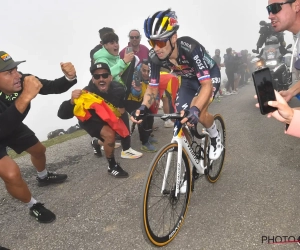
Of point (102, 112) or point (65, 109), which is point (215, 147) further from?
point (65, 109)

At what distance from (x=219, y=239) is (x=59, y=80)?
3115 millimetres

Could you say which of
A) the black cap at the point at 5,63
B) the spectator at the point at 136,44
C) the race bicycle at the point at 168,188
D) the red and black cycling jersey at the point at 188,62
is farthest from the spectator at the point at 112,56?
the race bicycle at the point at 168,188

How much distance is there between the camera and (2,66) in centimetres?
323

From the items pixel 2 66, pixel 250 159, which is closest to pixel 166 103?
pixel 250 159

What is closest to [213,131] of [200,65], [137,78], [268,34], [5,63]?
Answer: [200,65]

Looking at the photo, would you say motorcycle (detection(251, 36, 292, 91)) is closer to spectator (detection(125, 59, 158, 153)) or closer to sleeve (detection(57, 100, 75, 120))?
spectator (detection(125, 59, 158, 153))

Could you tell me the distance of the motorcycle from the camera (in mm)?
7754

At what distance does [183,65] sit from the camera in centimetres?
371

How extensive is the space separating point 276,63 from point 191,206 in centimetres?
717

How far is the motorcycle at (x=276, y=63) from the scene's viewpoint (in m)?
7.75

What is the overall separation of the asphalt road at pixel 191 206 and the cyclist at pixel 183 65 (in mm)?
812

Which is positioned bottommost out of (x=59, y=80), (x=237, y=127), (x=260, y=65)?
(x=237, y=127)

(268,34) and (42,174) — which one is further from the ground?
(268,34)

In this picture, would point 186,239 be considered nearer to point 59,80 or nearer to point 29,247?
point 29,247
